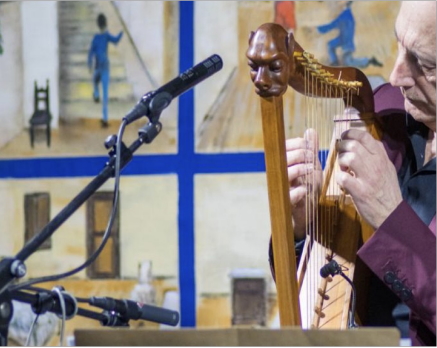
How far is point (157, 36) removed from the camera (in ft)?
10.9

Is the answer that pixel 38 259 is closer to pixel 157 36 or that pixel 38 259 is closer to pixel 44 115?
pixel 44 115

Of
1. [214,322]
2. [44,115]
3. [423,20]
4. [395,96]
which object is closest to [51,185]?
[44,115]

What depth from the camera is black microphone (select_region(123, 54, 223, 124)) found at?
1.58m

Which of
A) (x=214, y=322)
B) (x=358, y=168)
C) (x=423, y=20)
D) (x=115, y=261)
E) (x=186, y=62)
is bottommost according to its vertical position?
(x=214, y=322)

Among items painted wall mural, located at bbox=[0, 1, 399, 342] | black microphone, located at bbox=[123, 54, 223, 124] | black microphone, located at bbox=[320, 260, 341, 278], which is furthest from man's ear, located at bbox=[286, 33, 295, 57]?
painted wall mural, located at bbox=[0, 1, 399, 342]

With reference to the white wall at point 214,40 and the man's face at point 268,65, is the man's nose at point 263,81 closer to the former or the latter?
the man's face at point 268,65

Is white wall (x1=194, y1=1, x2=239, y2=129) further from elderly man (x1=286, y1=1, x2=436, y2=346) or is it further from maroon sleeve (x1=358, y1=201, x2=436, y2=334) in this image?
maroon sleeve (x1=358, y1=201, x2=436, y2=334)

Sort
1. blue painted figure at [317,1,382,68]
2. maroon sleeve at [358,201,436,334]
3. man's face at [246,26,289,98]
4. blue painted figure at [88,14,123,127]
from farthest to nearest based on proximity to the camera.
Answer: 1. blue painted figure at [88,14,123,127]
2. blue painted figure at [317,1,382,68]
3. maroon sleeve at [358,201,436,334]
4. man's face at [246,26,289,98]

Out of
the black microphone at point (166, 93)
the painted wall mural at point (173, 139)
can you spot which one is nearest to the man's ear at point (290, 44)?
the black microphone at point (166, 93)

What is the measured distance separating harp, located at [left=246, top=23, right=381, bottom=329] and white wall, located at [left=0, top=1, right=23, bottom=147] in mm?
1740

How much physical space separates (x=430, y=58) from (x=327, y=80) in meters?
0.21

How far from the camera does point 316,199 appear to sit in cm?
185

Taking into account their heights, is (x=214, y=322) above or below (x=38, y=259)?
below

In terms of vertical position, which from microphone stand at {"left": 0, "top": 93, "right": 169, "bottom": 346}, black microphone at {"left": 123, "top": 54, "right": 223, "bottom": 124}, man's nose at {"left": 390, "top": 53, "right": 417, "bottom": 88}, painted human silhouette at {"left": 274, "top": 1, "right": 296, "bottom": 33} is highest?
Answer: painted human silhouette at {"left": 274, "top": 1, "right": 296, "bottom": 33}
